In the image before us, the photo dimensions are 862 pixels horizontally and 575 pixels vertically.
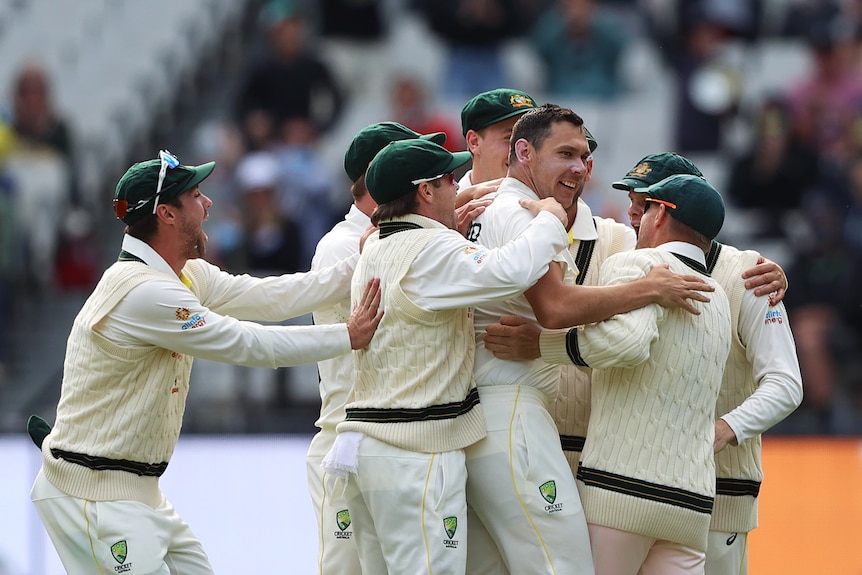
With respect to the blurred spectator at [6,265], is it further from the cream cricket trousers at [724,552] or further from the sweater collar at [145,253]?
the cream cricket trousers at [724,552]

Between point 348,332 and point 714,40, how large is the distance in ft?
30.7

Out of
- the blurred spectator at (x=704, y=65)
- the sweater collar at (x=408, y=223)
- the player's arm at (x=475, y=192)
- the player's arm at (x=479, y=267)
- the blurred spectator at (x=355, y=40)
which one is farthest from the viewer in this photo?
the blurred spectator at (x=355, y=40)

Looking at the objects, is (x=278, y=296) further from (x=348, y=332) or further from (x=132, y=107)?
(x=132, y=107)

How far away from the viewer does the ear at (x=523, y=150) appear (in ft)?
17.4

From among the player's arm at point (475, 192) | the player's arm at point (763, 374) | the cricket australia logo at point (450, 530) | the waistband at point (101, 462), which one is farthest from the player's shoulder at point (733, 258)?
the waistband at point (101, 462)

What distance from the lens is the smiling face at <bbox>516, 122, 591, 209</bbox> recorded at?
17.2 ft

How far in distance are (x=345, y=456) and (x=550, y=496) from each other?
756 mm

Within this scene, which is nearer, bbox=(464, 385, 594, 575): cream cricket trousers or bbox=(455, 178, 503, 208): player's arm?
bbox=(464, 385, 594, 575): cream cricket trousers

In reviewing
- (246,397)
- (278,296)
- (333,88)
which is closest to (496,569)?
(278,296)

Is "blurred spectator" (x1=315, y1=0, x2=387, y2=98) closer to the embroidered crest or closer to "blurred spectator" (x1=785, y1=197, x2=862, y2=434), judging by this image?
"blurred spectator" (x1=785, y1=197, x2=862, y2=434)

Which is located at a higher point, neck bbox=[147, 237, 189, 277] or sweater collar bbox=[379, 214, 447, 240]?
sweater collar bbox=[379, 214, 447, 240]

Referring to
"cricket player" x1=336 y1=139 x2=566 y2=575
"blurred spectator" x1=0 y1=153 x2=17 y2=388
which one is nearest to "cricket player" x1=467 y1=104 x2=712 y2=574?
"cricket player" x1=336 y1=139 x2=566 y2=575

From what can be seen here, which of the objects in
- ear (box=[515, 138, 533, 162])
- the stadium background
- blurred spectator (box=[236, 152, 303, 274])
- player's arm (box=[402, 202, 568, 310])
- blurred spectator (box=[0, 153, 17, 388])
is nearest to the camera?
player's arm (box=[402, 202, 568, 310])

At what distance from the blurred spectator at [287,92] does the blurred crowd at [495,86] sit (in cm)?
2
